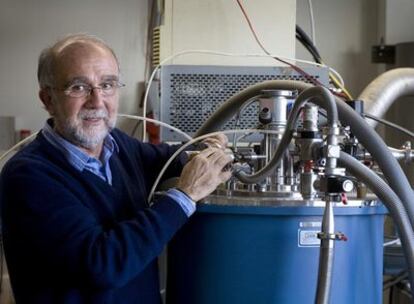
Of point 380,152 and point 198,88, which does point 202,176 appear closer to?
point 380,152

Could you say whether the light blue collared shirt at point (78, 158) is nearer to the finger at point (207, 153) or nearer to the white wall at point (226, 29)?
the finger at point (207, 153)

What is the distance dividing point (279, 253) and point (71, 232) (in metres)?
0.39

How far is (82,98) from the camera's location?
1147mm

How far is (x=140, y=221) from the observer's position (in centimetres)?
105

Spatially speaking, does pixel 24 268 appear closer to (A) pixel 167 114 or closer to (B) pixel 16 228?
(B) pixel 16 228

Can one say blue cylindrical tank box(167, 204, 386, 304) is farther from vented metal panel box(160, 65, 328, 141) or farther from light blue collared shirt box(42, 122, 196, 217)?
vented metal panel box(160, 65, 328, 141)

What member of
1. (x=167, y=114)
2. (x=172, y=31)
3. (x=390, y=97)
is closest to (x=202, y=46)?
(x=172, y=31)

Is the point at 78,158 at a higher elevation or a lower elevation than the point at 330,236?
higher

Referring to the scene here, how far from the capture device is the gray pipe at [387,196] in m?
1.02

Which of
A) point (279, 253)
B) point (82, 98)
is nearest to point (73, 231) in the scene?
point (82, 98)

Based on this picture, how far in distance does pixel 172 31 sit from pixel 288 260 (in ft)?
2.66

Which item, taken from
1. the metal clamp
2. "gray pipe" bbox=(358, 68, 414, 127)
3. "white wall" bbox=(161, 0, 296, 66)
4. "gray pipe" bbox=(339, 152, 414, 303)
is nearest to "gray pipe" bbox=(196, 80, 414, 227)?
"gray pipe" bbox=(339, 152, 414, 303)

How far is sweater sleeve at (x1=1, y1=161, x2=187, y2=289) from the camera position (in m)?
1.01

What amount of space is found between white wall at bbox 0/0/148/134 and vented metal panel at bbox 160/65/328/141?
1100 millimetres
